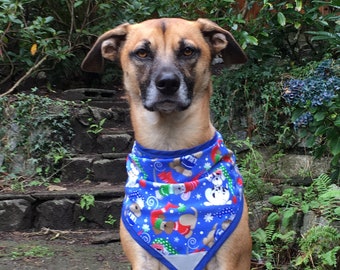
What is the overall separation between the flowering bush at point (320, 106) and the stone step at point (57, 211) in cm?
212

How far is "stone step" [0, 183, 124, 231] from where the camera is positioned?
5.66 m

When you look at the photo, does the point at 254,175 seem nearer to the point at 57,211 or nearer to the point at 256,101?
the point at 256,101

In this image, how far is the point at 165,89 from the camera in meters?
3.18

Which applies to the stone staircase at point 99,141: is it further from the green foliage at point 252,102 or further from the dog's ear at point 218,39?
the dog's ear at point 218,39

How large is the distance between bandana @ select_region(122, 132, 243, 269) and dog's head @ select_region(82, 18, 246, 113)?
0.34 metres

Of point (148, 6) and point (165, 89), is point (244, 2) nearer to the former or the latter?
point (148, 6)

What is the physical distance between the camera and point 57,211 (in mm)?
5672

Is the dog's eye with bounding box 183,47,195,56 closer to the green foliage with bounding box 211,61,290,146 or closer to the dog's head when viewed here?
the dog's head

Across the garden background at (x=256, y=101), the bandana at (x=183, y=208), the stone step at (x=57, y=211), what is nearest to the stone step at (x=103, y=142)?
the garden background at (x=256, y=101)

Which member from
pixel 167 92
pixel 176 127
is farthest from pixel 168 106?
pixel 176 127

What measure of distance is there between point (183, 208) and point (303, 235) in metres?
1.32

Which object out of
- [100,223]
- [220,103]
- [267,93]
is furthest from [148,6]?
[100,223]

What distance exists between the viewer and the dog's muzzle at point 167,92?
315cm

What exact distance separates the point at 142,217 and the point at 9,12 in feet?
12.7
